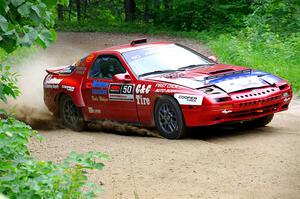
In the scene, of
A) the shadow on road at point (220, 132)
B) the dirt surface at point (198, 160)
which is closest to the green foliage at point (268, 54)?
the dirt surface at point (198, 160)

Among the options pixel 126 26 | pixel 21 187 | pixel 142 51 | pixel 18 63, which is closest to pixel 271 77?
pixel 142 51

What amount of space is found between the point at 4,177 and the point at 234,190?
3.29m

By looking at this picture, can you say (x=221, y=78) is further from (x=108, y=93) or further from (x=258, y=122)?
(x=108, y=93)

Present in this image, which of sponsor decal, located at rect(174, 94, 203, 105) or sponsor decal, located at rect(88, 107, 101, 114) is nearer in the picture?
sponsor decal, located at rect(174, 94, 203, 105)

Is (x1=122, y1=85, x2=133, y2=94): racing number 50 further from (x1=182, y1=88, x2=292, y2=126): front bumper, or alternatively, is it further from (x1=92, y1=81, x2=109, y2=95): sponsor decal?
(x1=182, y1=88, x2=292, y2=126): front bumper

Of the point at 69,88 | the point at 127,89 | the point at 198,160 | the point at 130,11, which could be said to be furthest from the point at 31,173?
the point at 130,11

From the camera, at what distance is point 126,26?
36.6 meters

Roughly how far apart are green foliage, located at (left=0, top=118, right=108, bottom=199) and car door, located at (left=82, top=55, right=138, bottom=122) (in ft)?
19.0

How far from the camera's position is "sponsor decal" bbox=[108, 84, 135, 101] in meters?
10.7

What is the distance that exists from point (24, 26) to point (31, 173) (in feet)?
4.94

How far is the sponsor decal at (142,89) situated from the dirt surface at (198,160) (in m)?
0.69

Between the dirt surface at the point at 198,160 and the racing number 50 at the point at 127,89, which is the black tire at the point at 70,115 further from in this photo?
the racing number 50 at the point at 127,89

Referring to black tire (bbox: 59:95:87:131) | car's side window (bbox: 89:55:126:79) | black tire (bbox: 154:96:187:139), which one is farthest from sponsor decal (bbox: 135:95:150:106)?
black tire (bbox: 59:95:87:131)

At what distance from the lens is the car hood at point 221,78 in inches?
390
